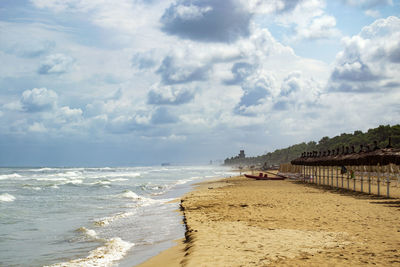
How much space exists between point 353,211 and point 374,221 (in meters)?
2.42

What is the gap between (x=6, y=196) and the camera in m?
25.2

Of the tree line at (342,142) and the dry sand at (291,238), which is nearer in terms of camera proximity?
the dry sand at (291,238)

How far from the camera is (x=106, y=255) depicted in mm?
9297

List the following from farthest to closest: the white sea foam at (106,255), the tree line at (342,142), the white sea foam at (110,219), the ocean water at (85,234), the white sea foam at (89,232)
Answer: the tree line at (342,142) < the white sea foam at (110,219) < the white sea foam at (89,232) < the ocean water at (85,234) < the white sea foam at (106,255)

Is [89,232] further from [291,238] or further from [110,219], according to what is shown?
[291,238]

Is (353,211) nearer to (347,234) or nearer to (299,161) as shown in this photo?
(347,234)

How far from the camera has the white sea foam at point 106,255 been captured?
28.0 feet

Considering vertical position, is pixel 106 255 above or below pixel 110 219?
above

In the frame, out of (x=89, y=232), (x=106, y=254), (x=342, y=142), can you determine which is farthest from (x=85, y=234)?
(x=342, y=142)

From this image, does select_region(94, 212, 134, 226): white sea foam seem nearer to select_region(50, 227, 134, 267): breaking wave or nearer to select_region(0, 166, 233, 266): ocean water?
select_region(0, 166, 233, 266): ocean water

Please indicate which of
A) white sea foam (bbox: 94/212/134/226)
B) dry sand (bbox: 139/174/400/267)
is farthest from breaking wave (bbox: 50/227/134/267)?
white sea foam (bbox: 94/212/134/226)

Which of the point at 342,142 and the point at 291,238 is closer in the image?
the point at 291,238

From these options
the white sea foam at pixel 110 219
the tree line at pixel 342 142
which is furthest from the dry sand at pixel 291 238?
the tree line at pixel 342 142

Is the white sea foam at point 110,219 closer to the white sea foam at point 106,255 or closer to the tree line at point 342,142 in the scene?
the white sea foam at point 106,255
